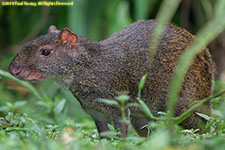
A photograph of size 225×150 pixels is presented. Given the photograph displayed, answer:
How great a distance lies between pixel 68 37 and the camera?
14.2 ft

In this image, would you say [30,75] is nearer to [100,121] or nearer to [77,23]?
[100,121]

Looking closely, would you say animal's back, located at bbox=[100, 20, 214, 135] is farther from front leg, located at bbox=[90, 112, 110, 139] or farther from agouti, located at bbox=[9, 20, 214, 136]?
front leg, located at bbox=[90, 112, 110, 139]

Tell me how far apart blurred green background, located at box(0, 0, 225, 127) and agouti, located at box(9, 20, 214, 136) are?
5.39 feet

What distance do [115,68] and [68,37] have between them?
60 cm

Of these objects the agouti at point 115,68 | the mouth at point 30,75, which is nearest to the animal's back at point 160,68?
the agouti at point 115,68

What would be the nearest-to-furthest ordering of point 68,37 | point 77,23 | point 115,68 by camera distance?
point 68,37 < point 115,68 < point 77,23

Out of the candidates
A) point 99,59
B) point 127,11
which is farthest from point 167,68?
point 127,11

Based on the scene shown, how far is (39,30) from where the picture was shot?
25.7ft

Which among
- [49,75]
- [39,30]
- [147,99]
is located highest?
[39,30]

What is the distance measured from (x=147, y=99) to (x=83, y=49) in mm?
869

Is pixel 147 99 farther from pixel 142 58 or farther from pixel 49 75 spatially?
pixel 49 75

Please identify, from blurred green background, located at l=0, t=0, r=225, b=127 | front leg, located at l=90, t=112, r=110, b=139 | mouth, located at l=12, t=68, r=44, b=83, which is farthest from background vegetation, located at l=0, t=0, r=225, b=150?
mouth, located at l=12, t=68, r=44, b=83

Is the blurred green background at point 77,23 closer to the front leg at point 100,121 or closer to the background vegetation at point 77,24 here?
the background vegetation at point 77,24

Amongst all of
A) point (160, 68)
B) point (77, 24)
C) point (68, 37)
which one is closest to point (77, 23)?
point (77, 24)
